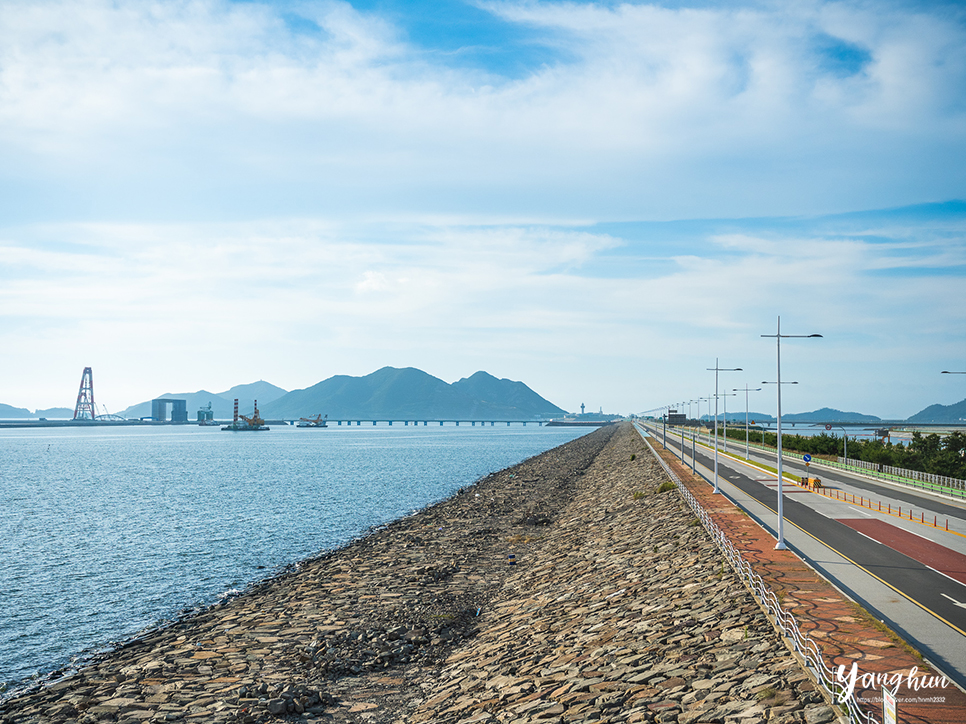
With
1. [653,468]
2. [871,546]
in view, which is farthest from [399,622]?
[653,468]

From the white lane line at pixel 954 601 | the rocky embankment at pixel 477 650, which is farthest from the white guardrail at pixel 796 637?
the white lane line at pixel 954 601

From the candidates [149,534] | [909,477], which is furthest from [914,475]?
[149,534]

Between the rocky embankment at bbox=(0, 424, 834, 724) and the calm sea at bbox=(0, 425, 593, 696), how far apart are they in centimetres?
400

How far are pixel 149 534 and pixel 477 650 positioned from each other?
127ft

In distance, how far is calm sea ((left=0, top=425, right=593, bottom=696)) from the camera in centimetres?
2978

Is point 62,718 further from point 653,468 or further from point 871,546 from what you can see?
point 653,468

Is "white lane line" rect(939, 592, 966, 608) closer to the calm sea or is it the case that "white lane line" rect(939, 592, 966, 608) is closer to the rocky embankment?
the rocky embankment

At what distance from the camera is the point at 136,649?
2572 cm

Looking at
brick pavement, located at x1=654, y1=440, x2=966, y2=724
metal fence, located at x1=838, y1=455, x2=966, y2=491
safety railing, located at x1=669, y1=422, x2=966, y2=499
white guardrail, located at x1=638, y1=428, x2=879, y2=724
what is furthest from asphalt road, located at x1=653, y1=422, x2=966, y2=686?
white guardrail, located at x1=638, y1=428, x2=879, y2=724

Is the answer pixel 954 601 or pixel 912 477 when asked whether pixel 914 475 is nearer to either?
pixel 912 477

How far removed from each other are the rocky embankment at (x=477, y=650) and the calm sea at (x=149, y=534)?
4.00 metres

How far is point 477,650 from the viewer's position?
23703 millimetres

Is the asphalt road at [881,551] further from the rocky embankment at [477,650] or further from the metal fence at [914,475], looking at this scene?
the rocky embankment at [477,650]

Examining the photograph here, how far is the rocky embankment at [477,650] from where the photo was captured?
1623 cm
